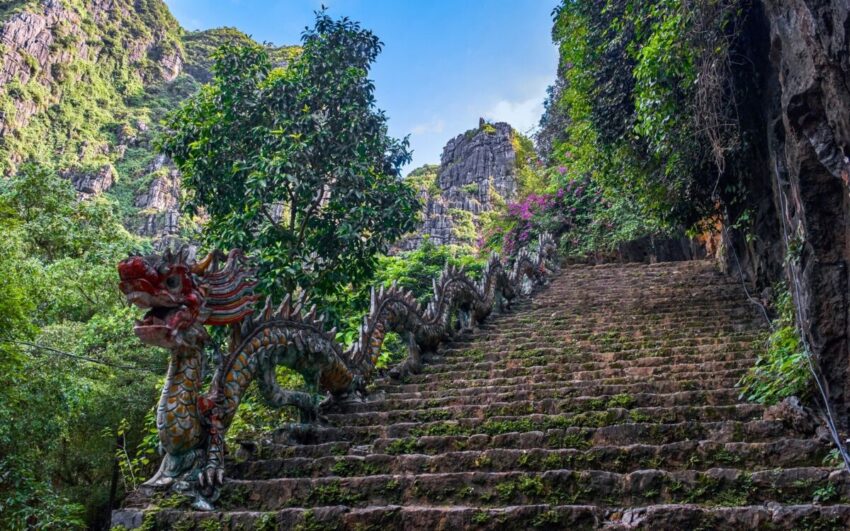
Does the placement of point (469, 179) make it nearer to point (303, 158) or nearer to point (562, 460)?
point (303, 158)

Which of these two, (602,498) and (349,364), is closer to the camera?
(602,498)

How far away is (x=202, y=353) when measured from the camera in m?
4.21

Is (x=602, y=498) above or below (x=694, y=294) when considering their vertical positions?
below

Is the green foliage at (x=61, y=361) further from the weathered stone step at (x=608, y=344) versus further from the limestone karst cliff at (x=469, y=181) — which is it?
the limestone karst cliff at (x=469, y=181)

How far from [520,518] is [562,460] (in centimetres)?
80

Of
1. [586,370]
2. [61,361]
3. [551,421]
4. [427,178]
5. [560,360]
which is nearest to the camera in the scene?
[551,421]

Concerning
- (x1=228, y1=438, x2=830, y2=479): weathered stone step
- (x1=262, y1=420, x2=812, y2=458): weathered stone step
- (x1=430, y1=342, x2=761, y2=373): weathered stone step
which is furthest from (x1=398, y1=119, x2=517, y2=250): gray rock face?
(x1=228, y1=438, x2=830, y2=479): weathered stone step

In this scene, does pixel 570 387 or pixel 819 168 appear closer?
pixel 819 168

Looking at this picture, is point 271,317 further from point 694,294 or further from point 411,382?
point 694,294

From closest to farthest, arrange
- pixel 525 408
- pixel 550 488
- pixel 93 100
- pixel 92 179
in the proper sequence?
1. pixel 550 488
2. pixel 525 408
3. pixel 92 179
4. pixel 93 100

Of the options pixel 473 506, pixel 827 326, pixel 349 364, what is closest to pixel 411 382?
pixel 349 364

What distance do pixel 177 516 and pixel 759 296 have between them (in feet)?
23.8

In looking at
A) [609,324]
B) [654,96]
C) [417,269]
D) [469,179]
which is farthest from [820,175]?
[469,179]

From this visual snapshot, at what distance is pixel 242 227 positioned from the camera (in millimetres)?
8281
